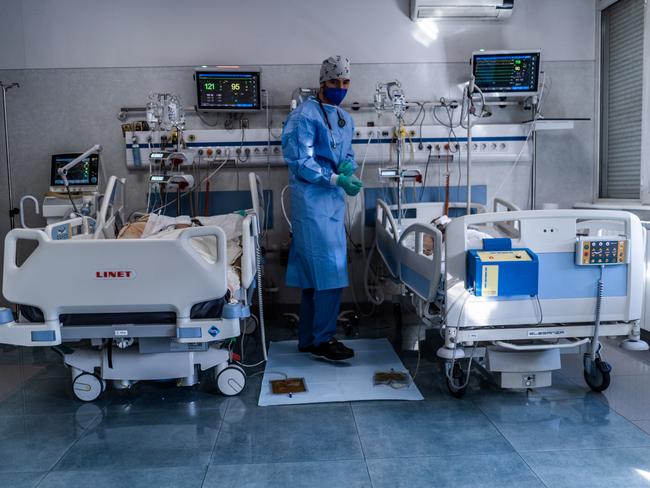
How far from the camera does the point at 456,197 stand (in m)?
5.11

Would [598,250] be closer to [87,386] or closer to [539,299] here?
[539,299]

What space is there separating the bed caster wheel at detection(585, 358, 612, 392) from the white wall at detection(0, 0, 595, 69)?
10.3 feet

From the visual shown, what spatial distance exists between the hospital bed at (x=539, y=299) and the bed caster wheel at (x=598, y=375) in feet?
0.38

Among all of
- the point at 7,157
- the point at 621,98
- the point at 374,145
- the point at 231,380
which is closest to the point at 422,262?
the point at 231,380

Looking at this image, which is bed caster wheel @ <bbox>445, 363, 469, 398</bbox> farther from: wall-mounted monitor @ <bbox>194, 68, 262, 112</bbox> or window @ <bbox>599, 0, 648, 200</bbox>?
wall-mounted monitor @ <bbox>194, 68, 262, 112</bbox>

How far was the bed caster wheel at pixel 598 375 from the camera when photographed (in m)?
2.89

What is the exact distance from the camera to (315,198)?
3646 mm

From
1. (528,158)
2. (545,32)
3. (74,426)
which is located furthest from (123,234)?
(545,32)

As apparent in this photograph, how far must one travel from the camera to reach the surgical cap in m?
3.63

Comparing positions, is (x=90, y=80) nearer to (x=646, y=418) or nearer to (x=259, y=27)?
(x=259, y=27)

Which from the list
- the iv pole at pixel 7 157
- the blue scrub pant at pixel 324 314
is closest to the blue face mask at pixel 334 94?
the blue scrub pant at pixel 324 314

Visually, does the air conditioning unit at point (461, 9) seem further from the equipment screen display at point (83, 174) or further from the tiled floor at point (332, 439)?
the tiled floor at point (332, 439)

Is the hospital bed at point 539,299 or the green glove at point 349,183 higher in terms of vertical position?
the green glove at point 349,183

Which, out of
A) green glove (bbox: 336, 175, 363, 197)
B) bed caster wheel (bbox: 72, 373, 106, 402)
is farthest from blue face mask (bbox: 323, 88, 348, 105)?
bed caster wheel (bbox: 72, 373, 106, 402)
